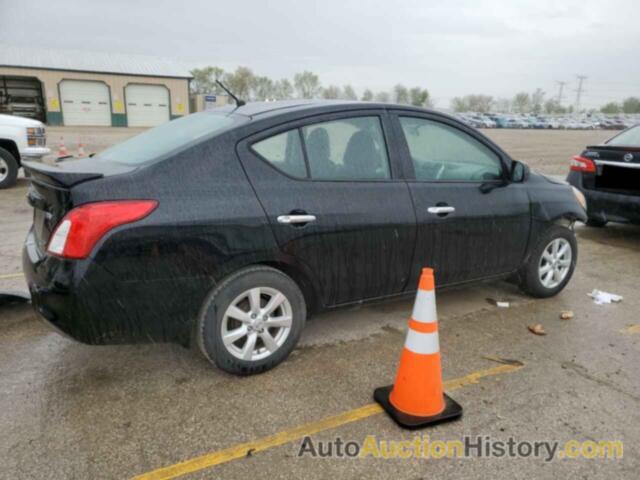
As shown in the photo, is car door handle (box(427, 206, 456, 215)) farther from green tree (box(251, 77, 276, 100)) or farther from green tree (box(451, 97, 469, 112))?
green tree (box(451, 97, 469, 112))

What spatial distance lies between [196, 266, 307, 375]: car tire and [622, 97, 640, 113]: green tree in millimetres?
147958

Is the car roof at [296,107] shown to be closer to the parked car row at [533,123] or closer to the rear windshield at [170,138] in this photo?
the rear windshield at [170,138]

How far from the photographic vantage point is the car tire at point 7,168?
9.65 metres

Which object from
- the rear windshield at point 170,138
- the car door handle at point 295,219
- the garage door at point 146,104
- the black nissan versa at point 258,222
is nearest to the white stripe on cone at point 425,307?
the black nissan versa at point 258,222

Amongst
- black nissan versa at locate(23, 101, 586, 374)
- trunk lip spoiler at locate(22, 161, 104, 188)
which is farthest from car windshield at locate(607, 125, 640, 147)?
trunk lip spoiler at locate(22, 161, 104, 188)

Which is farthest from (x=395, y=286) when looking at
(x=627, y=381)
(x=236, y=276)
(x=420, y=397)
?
(x=627, y=381)

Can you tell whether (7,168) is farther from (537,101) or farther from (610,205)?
(537,101)

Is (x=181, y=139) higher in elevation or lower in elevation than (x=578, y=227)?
higher

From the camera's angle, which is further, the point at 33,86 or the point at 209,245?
the point at 33,86

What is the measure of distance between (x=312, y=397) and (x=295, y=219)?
1039 mm

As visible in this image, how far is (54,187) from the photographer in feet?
8.82

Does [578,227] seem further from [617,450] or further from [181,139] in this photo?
[181,139]

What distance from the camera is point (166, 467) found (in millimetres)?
2338

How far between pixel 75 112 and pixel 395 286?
138 ft
